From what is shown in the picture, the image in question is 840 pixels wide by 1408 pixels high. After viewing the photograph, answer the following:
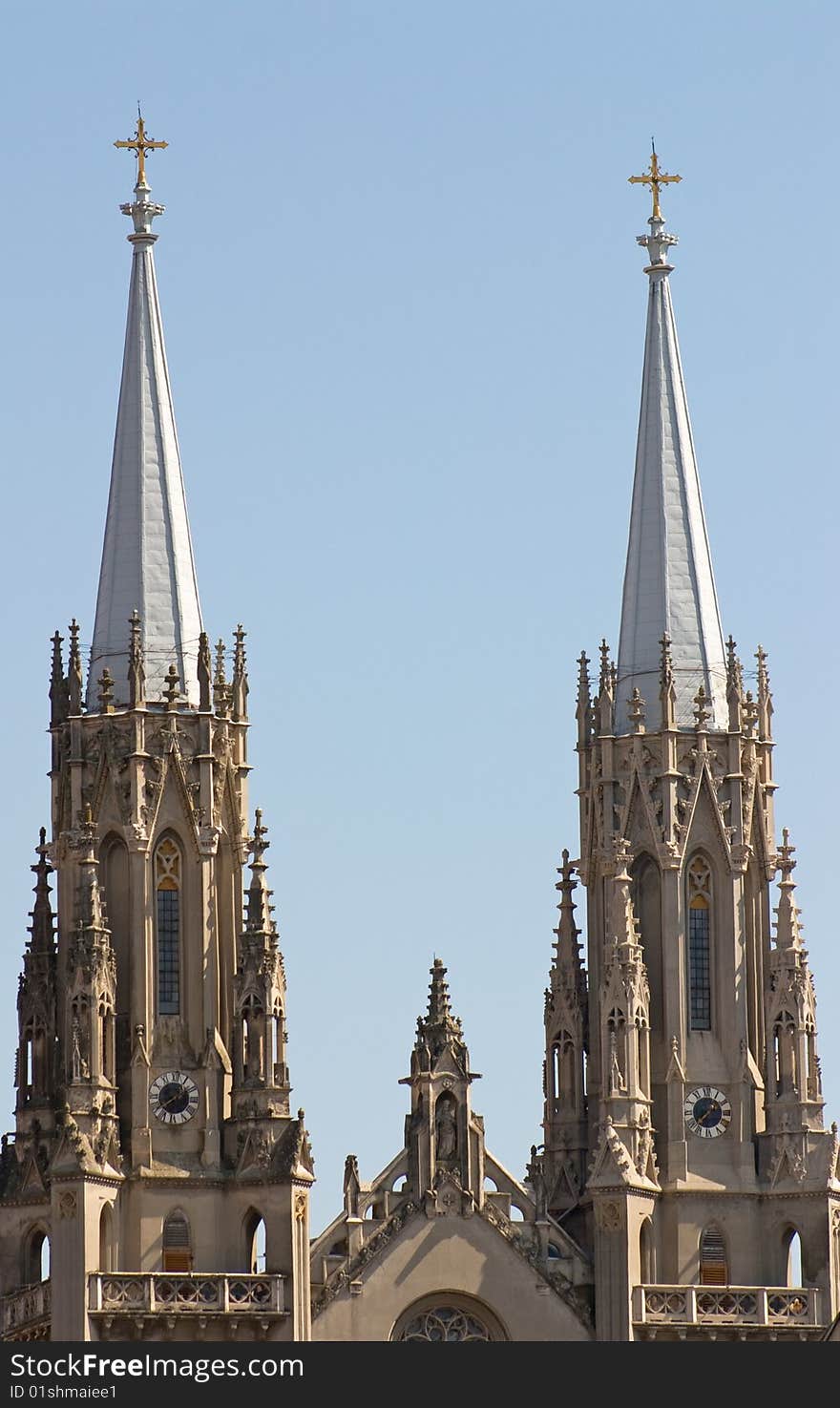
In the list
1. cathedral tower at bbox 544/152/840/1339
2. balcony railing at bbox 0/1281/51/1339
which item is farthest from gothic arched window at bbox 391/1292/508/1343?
balcony railing at bbox 0/1281/51/1339

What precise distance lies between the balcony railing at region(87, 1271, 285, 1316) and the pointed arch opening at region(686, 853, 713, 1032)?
10.7m

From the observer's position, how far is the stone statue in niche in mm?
119375

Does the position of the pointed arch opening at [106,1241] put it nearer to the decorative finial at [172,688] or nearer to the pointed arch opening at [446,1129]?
the pointed arch opening at [446,1129]

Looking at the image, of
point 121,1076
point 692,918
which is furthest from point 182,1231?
point 692,918

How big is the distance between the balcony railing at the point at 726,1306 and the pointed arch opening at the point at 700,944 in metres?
5.62

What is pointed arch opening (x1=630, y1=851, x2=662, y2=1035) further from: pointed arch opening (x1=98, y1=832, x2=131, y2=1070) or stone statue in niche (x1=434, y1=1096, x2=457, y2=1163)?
pointed arch opening (x1=98, y1=832, x2=131, y2=1070)

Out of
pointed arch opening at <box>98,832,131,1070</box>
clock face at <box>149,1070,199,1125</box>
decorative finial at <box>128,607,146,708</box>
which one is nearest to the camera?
clock face at <box>149,1070,199,1125</box>

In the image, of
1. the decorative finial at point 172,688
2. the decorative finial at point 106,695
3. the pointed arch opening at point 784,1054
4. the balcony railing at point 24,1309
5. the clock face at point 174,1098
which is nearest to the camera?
the balcony railing at point 24,1309

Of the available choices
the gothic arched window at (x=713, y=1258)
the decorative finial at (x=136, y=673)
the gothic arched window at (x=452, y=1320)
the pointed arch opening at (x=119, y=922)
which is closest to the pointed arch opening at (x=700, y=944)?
the gothic arched window at (x=713, y=1258)

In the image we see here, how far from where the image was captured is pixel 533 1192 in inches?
4747

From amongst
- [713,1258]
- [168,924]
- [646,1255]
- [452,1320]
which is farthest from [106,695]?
[713,1258]

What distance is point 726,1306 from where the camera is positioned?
390ft

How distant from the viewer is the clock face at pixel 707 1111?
121 m

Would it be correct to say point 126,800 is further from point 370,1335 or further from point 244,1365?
point 244,1365
